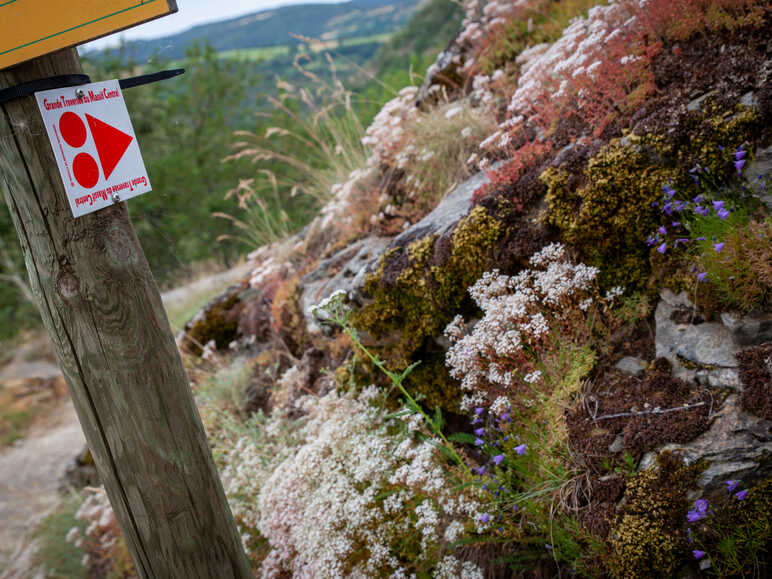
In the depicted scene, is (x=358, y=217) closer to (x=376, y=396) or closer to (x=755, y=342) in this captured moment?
(x=376, y=396)

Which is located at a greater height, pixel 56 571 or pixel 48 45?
pixel 48 45

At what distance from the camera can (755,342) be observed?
2055 mm

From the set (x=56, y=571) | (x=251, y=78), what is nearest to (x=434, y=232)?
(x=56, y=571)

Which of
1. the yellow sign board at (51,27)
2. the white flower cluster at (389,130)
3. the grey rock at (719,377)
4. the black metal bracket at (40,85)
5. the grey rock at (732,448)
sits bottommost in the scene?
the grey rock at (732,448)

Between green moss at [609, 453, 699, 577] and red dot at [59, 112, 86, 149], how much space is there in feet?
7.92

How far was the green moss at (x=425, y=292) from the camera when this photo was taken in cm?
294

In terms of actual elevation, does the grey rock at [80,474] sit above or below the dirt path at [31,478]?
above

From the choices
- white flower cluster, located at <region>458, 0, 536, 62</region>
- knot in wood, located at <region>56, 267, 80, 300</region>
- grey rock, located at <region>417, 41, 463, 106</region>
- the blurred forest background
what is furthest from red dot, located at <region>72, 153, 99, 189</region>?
the blurred forest background

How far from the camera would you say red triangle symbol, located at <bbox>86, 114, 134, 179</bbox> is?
168cm

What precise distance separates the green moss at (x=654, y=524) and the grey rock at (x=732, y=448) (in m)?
Answer: 0.05

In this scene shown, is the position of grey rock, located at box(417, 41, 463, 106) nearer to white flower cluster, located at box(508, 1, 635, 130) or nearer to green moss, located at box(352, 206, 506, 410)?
white flower cluster, located at box(508, 1, 635, 130)

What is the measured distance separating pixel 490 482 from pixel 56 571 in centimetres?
522

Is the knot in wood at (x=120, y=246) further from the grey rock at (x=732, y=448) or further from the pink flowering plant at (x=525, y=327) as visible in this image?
the grey rock at (x=732, y=448)

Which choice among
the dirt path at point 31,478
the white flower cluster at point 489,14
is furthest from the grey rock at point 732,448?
the dirt path at point 31,478
